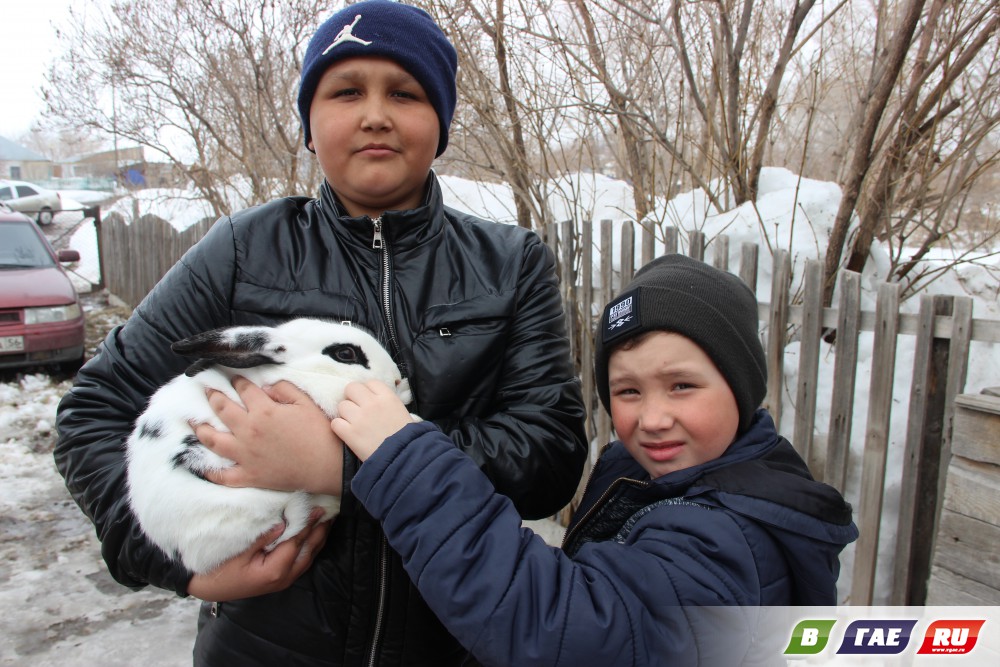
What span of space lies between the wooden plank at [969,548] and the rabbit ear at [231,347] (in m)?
2.58

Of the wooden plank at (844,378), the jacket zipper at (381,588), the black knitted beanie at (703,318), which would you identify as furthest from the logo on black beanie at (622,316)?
the wooden plank at (844,378)

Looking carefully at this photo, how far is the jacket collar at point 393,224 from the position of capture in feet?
5.05

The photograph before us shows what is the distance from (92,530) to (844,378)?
5078mm

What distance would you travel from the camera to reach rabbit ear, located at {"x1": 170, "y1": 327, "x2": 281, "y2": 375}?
1.27 meters

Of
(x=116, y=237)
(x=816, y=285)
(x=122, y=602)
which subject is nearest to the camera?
(x=816, y=285)

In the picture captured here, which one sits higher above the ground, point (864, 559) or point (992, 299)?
point (992, 299)

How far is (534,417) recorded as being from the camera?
1.44 meters

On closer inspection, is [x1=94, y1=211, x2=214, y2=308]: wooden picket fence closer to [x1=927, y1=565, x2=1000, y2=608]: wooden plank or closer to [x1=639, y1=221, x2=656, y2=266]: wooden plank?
[x1=639, y1=221, x2=656, y2=266]: wooden plank

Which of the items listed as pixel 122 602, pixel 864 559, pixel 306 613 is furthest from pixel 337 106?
pixel 122 602

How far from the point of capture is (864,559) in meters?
3.29

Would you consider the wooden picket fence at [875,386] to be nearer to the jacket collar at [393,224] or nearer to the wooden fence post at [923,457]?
the wooden fence post at [923,457]

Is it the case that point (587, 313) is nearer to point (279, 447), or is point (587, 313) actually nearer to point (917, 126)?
point (917, 126)

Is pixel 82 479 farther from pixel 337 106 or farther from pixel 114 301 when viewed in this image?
pixel 114 301

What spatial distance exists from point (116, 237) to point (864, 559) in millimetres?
15560
